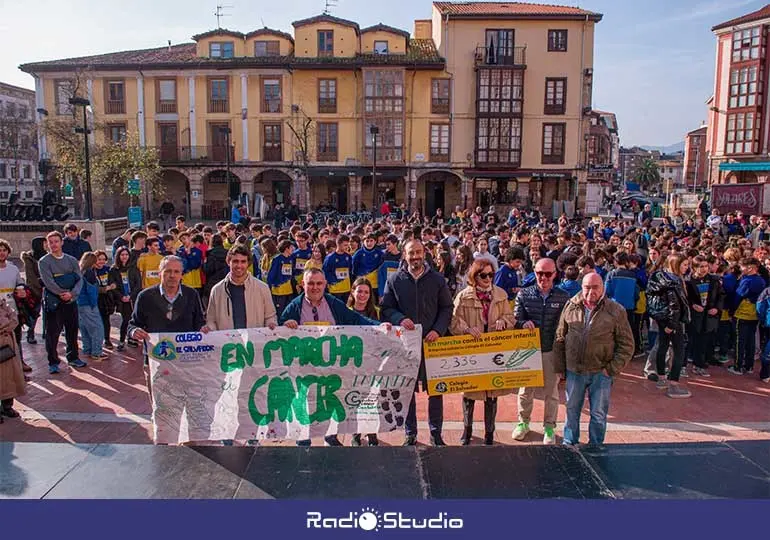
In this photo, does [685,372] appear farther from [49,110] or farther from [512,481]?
[49,110]

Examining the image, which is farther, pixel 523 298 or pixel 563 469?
pixel 523 298

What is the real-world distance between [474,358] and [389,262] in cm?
396

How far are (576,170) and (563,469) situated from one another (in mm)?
36924

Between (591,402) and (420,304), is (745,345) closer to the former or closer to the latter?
(591,402)

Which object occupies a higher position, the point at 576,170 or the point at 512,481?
the point at 576,170

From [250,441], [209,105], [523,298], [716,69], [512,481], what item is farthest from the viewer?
[716,69]

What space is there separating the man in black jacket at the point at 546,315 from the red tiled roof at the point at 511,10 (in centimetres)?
3464

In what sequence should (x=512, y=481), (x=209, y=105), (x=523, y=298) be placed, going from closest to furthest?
(x=512, y=481), (x=523, y=298), (x=209, y=105)

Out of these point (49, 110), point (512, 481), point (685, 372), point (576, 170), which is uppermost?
point (49, 110)

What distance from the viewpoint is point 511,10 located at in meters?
37.7

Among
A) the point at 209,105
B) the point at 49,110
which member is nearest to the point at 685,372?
the point at 209,105

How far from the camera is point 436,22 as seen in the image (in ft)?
129

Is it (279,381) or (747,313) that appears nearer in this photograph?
(279,381)

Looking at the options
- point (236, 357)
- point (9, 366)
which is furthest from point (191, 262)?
point (236, 357)
